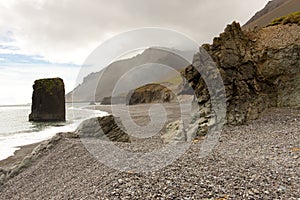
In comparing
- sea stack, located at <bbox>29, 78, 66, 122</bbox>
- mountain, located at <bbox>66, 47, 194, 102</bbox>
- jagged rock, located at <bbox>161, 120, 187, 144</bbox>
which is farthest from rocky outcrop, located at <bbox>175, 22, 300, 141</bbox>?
sea stack, located at <bbox>29, 78, 66, 122</bbox>

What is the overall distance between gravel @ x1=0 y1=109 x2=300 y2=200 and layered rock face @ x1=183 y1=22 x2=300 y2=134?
380 cm

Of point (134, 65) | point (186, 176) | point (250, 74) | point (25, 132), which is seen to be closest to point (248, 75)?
point (250, 74)

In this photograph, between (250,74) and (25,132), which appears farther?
(25,132)

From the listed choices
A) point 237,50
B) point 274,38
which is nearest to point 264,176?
point 237,50

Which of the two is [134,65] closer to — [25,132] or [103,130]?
[103,130]

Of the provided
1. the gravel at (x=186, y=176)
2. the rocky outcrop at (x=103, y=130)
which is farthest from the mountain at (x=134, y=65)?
the gravel at (x=186, y=176)

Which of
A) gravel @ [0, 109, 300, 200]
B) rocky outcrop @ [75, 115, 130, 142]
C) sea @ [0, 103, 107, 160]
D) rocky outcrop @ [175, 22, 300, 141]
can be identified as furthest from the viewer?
sea @ [0, 103, 107, 160]

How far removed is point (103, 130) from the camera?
17.5 metres

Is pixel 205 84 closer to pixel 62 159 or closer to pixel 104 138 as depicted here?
pixel 104 138

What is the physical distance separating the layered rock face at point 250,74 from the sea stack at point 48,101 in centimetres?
4334

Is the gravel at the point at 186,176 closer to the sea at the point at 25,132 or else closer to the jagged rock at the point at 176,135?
the jagged rock at the point at 176,135

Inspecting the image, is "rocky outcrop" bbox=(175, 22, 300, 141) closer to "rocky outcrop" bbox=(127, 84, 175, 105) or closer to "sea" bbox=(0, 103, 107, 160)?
"sea" bbox=(0, 103, 107, 160)

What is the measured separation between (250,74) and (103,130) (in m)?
11.1

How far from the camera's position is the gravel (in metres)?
5.96
